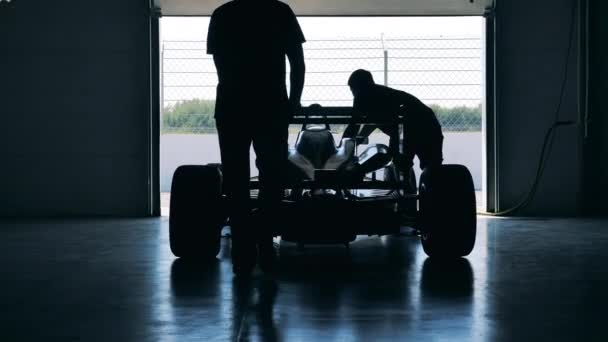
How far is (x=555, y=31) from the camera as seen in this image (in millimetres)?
8734

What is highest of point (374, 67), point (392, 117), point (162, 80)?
point (374, 67)

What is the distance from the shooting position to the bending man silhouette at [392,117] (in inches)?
199

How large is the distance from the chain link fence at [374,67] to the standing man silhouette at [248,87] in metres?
5.27

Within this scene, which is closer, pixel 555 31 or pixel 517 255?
pixel 517 255

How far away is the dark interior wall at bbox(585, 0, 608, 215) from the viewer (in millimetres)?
8648

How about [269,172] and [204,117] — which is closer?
[269,172]

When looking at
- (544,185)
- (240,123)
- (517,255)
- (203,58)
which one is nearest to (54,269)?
(240,123)

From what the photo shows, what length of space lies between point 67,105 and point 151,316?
6140mm

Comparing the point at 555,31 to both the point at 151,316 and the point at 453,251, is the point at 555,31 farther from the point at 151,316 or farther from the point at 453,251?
the point at 151,316

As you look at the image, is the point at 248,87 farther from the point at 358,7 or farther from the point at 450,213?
the point at 358,7

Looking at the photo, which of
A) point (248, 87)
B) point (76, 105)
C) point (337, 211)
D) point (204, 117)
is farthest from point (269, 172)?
point (204, 117)

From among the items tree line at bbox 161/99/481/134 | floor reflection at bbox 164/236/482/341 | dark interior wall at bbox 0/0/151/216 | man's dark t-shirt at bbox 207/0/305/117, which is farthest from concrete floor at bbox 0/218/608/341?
tree line at bbox 161/99/481/134

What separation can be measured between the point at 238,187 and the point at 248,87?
0.49 metres

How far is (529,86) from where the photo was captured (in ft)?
28.6
